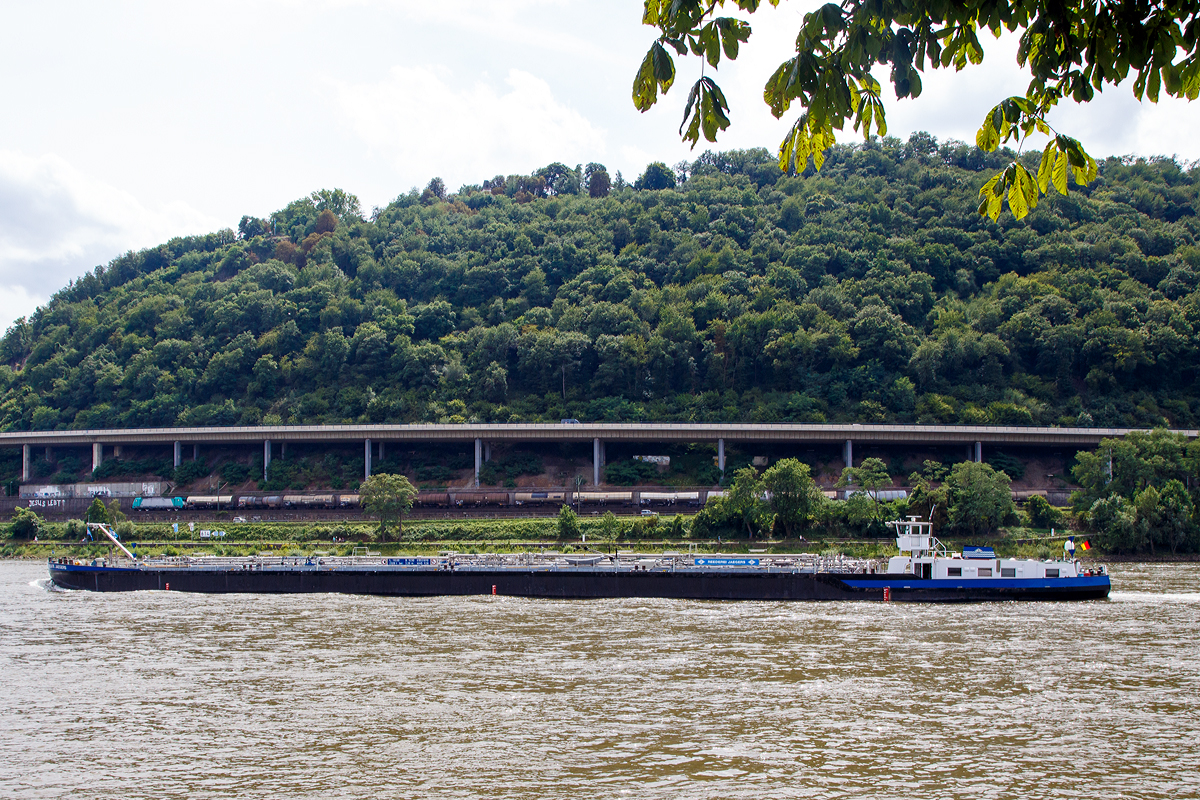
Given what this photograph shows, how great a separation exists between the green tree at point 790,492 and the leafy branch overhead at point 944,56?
2394 inches

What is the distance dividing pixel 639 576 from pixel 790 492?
22180mm

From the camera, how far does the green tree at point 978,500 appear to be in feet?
219

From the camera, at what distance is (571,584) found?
49031 mm

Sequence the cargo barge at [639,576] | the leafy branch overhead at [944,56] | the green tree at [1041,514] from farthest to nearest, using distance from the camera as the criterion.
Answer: the green tree at [1041,514]
the cargo barge at [639,576]
the leafy branch overhead at [944,56]

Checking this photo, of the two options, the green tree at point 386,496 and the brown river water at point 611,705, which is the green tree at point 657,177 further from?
the brown river water at point 611,705

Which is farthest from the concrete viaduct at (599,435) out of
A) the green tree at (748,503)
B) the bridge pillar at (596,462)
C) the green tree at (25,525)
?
the green tree at (748,503)

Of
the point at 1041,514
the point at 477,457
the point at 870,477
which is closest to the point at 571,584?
the point at 870,477

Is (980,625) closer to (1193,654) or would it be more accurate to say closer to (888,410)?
(1193,654)

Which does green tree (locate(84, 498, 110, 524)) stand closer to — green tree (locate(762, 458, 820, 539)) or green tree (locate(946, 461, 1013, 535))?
green tree (locate(762, 458, 820, 539))

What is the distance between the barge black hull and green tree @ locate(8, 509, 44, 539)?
3098 centimetres

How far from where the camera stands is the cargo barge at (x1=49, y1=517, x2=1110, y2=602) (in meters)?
45.1

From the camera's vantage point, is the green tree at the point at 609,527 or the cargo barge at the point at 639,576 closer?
the cargo barge at the point at 639,576

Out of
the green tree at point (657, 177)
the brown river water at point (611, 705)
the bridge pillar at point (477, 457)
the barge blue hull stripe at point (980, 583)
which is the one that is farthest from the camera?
Answer: the green tree at point (657, 177)

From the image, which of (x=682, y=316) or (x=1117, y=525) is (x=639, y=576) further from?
(x=682, y=316)
